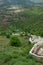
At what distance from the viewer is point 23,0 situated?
499 ft

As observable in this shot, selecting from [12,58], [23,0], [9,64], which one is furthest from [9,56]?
[23,0]

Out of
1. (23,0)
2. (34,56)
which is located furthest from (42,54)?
(23,0)

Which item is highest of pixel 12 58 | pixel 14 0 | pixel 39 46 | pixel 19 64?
pixel 19 64

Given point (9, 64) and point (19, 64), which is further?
point (9, 64)

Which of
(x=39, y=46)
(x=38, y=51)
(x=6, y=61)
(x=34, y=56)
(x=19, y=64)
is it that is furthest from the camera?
(x=39, y=46)

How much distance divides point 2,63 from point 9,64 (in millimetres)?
892

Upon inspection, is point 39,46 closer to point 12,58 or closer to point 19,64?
point 12,58

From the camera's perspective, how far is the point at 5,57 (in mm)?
14320

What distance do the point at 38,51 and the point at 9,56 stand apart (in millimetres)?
2776

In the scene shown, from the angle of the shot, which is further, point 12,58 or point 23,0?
point 23,0

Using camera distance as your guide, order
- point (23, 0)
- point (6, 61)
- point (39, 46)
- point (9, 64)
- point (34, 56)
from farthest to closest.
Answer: point (23, 0)
point (39, 46)
point (34, 56)
point (6, 61)
point (9, 64)

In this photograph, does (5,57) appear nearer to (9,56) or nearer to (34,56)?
(9,56)

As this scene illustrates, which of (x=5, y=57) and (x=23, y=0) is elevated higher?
(x=5, y=57)

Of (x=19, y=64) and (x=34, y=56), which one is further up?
(x=19, y=64)
